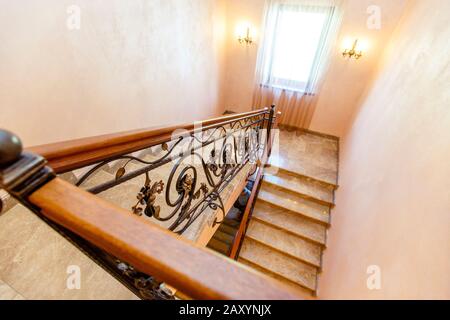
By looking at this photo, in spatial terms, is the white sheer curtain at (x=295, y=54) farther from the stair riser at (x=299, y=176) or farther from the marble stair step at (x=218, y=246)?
the marble stair step at (x=218, y=246)

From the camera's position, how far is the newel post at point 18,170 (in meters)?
0.39

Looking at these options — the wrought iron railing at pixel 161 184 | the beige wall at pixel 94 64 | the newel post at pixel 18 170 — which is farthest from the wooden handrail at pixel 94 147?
the beige wall at pixel 94 64

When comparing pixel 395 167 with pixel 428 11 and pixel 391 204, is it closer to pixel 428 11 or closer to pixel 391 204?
pixel 391 204

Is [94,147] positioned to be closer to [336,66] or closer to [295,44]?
[295,44]

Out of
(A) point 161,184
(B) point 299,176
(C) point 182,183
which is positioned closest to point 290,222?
(B) point 299,176

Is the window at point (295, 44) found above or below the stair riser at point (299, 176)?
above

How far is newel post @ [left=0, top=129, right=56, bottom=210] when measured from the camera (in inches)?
15.2

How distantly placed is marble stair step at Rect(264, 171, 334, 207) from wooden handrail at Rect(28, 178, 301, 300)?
3.37 m

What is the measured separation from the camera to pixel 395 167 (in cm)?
171

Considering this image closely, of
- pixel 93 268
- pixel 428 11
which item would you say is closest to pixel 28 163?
pixel 93 268

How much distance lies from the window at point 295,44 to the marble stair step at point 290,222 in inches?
103

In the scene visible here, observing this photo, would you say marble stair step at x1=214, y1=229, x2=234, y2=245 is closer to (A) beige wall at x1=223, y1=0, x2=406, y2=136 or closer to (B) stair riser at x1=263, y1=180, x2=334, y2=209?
(B) stair riser at x1=263, y1=180, x2=334, y2=209

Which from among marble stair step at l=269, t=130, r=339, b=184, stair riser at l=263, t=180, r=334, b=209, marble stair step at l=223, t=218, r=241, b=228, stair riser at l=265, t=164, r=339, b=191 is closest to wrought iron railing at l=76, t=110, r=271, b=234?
stair riser at l=263, t=180, r=334, b=209

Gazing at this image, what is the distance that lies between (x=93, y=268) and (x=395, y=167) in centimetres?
230
